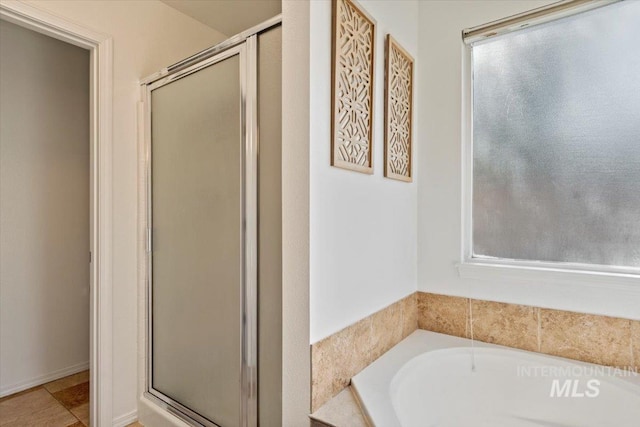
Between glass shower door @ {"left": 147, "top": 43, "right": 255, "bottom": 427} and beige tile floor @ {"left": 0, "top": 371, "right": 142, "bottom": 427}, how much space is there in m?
0.56

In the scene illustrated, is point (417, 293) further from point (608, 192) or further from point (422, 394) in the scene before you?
point (608, 192)

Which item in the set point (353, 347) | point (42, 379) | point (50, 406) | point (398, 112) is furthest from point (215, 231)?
point (42, 379)

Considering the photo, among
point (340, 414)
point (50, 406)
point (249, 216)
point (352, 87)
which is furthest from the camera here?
point (50, 406)

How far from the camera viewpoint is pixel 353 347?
141cm

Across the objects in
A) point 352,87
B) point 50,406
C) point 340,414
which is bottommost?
point 50,406

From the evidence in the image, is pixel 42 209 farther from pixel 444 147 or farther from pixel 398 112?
pixel 444 147

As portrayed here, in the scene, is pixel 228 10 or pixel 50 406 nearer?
pixel 50 406

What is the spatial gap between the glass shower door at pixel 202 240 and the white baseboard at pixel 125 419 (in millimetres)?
201

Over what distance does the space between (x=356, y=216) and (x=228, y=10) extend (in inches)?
71.8

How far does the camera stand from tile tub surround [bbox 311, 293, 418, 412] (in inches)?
48.2

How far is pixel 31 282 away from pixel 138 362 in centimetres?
114

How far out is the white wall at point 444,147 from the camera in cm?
178

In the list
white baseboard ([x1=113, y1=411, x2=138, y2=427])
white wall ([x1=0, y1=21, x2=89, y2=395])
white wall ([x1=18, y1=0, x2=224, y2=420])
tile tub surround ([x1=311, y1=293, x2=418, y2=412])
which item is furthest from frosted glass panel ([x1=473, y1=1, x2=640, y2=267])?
white wall ([x1=0, y1=21, x2=89, y2=395])

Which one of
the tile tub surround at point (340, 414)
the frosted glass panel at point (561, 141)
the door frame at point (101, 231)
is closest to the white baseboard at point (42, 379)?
the door frame at point (101, 231)
